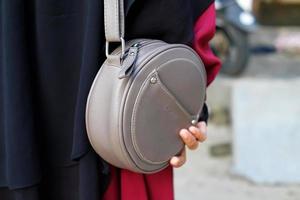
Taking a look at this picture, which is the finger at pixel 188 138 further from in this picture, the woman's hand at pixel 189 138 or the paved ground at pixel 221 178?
the paved ground at pixel 221 178

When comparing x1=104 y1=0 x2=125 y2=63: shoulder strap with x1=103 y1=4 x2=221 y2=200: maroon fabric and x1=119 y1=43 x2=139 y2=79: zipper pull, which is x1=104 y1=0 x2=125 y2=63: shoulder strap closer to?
x1=119 y1=43 x2=139 y2=79: zipper pull

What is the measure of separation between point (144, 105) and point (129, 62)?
78 mm

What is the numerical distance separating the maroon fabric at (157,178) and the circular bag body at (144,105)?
0.07 m

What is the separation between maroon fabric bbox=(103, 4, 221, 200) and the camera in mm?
1048

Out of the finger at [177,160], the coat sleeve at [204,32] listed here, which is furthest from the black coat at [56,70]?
the finger at [177,160]

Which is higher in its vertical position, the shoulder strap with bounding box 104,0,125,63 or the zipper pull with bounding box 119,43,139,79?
the shoulder strap with bounding box 104,0,125,63

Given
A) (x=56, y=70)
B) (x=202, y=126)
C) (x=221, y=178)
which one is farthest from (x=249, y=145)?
(x=56, y=70)

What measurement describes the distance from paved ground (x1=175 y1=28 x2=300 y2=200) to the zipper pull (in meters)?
1.88

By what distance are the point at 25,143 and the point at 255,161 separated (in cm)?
203

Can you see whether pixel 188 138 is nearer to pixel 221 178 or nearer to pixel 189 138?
pixel 189 138

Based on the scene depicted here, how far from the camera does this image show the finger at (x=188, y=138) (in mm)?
1004

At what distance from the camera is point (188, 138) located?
1.01 meters

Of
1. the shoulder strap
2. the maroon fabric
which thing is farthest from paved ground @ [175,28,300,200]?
the shoulder strap

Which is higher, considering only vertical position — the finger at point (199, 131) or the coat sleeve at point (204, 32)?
the coat sleeve at point (204, 32)
